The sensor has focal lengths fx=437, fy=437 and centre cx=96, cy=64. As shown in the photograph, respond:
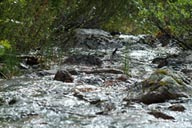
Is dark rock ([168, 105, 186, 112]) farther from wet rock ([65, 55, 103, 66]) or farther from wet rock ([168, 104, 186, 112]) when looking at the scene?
wet rock ([65, 55, 103, 66])

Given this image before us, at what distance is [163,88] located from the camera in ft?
18.2

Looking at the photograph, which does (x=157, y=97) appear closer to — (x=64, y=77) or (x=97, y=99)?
(x=97, y=99)

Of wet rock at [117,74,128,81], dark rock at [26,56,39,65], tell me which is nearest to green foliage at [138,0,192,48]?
wet rock at [117,74,128,81]

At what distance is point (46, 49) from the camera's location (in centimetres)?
927

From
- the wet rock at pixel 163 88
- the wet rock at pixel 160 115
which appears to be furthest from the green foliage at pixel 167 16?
the wet rock at pixel 160 115

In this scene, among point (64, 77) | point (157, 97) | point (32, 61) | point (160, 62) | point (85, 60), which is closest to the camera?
point (157, 97)

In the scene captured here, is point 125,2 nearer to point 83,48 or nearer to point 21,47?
point 83,48

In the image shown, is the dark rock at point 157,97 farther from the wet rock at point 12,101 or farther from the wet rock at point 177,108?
the wet rock at point 12,101

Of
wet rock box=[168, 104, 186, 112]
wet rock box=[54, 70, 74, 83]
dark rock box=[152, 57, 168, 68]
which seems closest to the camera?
wet rock box=[168, 104, 186, 112]

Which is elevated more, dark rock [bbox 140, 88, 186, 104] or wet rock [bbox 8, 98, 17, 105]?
dark rock [bbox 140, 88, 186, 104]

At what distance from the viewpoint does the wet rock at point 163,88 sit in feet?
17.6

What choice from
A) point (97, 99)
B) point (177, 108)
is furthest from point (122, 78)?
point (177, 108)

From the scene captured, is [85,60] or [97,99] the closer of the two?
[97,99]

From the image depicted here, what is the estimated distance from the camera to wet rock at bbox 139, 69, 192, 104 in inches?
211
